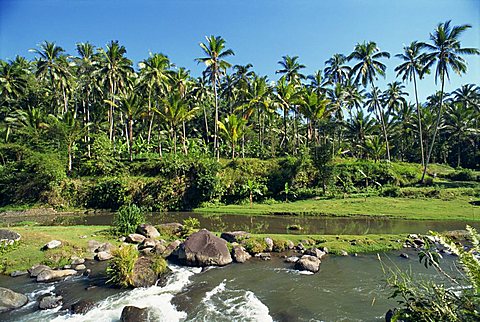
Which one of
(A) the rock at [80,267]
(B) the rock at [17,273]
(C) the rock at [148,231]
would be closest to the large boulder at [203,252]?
(C) the rock at [148,231]

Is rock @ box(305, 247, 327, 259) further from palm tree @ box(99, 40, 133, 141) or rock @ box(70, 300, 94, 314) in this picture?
palm tree @ box(99, 40, 133, 141)

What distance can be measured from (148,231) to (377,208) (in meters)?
19.7

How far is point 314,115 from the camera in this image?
37719 millimetres

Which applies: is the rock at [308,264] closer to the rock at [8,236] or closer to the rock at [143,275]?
the rock at [143,275]

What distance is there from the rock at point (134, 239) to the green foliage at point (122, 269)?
4577 mm

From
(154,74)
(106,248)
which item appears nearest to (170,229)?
(106,248)

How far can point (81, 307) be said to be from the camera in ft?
32.7

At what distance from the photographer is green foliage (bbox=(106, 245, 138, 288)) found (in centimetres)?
1151

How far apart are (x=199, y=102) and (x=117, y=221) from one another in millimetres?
39931

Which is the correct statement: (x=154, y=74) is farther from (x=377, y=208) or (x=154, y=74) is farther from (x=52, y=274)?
(x=52, y=274)

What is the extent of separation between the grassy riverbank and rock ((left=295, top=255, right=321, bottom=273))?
2184mm

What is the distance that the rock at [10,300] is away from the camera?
9.98 meters

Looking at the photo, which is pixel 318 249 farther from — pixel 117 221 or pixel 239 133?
pixel 239 133

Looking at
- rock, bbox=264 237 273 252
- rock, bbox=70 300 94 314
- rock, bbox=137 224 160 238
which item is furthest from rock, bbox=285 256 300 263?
rock, bbox=70 300 94 314
